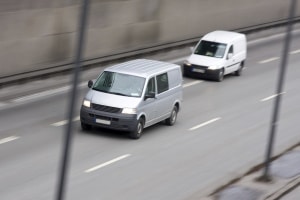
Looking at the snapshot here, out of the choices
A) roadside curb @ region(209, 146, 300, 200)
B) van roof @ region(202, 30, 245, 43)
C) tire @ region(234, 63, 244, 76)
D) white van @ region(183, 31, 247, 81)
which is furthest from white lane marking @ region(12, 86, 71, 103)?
roadside curb @ region(209, 146, 300, 200)

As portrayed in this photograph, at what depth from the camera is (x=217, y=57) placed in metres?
28.9

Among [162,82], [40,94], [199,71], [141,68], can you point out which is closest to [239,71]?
[199,71]

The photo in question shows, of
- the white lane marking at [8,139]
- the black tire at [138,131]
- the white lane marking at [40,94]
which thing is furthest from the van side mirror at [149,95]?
the white lane marking at [40,94]

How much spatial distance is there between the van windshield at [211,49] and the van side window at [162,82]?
27.5 ft

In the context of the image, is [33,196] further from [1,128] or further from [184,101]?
[184,101]

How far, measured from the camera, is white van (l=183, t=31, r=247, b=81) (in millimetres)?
28141

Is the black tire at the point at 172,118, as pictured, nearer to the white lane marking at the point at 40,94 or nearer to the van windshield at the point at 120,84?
the van windshield at the point at 120,84

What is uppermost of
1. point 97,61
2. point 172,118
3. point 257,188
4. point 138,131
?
point 257,188

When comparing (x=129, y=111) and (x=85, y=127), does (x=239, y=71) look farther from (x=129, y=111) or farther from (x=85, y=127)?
(x=85, y=127)

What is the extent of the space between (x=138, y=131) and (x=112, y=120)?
789mm

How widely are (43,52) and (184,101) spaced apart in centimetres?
517

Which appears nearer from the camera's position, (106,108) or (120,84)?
(106,108)

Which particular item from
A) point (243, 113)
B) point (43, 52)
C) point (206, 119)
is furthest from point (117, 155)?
point (43, 52)

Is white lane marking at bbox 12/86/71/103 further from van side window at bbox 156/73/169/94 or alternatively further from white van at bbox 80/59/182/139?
van side window at bbox 156/73/169/94
